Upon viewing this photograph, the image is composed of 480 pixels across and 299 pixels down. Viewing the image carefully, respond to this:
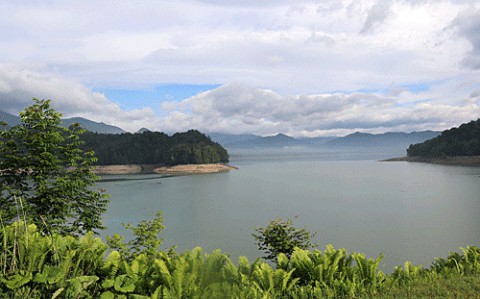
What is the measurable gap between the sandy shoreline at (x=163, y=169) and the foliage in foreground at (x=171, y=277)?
8370 cm

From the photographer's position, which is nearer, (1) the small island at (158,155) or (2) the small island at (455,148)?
(2) the small island at (455,148)

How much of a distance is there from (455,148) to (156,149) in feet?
270

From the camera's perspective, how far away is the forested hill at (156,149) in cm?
9703

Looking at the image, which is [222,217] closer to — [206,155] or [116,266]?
[116,266]

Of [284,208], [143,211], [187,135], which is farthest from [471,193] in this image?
[187,135]

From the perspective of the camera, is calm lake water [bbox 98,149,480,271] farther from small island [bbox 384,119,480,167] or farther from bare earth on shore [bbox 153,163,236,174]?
small island [bbox 384,119,480,167]

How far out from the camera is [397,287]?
6305 mm

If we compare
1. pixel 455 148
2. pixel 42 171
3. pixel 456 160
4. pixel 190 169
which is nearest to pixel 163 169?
pixel 190 169

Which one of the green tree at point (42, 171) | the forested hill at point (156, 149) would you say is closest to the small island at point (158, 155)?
the forested hill at point (156, 149)

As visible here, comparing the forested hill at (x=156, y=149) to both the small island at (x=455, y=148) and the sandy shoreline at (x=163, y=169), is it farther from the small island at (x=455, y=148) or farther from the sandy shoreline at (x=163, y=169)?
the small island at (x=455, y=148)

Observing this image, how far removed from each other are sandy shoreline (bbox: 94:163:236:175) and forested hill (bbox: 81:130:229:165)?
2263mm

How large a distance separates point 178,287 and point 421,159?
116676 millimetres

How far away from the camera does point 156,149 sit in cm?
10619

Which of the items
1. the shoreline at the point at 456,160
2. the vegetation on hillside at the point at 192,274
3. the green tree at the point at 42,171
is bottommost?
the shoreline at the point at 456,160
